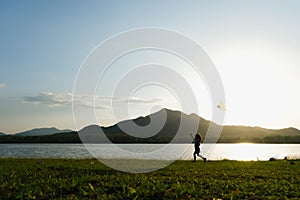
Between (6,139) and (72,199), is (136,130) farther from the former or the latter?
(6,139)

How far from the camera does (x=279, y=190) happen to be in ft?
46.1

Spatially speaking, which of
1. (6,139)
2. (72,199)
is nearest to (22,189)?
(72,199)

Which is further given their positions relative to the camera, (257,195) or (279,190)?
(279,190)

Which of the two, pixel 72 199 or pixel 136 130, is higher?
pixel 136 130

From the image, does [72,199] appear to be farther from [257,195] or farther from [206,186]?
[257,195]

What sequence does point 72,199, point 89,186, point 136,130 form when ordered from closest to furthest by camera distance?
point 72,199 → point 89,186 → point 136,130

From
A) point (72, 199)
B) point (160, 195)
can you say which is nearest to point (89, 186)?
point (72, 199)

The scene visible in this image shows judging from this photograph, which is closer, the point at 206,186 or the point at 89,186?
the point at 89,186

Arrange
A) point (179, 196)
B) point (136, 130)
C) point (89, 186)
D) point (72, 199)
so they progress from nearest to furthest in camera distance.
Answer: point (72, 199)
point (179, 196)
point (89, 186)
point (136, 130)

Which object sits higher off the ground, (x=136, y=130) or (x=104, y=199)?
(x=136, y=130)

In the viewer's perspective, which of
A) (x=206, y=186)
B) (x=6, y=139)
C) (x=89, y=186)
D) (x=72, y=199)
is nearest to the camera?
(x=72, y=199)

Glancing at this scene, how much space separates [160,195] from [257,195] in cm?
357

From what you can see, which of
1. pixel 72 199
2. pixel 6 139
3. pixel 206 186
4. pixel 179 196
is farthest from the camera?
pixel 6 139

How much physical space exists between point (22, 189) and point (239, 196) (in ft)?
24.9
